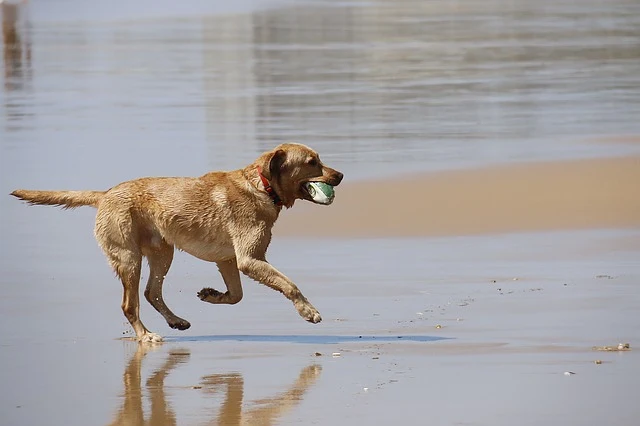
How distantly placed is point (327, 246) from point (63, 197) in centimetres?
297

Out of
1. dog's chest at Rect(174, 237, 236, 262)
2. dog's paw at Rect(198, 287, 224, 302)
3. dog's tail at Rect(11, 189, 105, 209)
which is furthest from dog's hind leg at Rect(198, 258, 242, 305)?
dog's tail at Rect(11, 189, 105, 209)

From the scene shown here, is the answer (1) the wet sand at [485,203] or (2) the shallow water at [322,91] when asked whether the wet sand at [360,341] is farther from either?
(2) the shallow water at [322,91]

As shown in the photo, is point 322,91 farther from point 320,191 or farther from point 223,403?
point 223,403

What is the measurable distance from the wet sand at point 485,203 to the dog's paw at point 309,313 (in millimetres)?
3479

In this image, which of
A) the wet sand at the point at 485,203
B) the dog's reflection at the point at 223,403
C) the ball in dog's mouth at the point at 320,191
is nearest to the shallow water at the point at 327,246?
the dog's reflection at the point at 223,403

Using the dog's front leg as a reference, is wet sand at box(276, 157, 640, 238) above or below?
below

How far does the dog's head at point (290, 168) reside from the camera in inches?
392

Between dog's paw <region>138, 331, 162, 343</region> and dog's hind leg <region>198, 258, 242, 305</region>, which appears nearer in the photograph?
dog's paw <region>138, 331, 162, 343</region>

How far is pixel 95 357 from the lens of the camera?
29.9ft

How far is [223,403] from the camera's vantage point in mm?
7730

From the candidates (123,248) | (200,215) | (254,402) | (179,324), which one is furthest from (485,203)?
(254,402)

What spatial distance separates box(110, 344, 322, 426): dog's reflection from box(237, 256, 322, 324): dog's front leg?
3.00 feet

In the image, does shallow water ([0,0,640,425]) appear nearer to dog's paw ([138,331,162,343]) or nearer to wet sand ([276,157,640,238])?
dog's paw ([138,331,162,343])

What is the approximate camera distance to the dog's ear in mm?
9938
